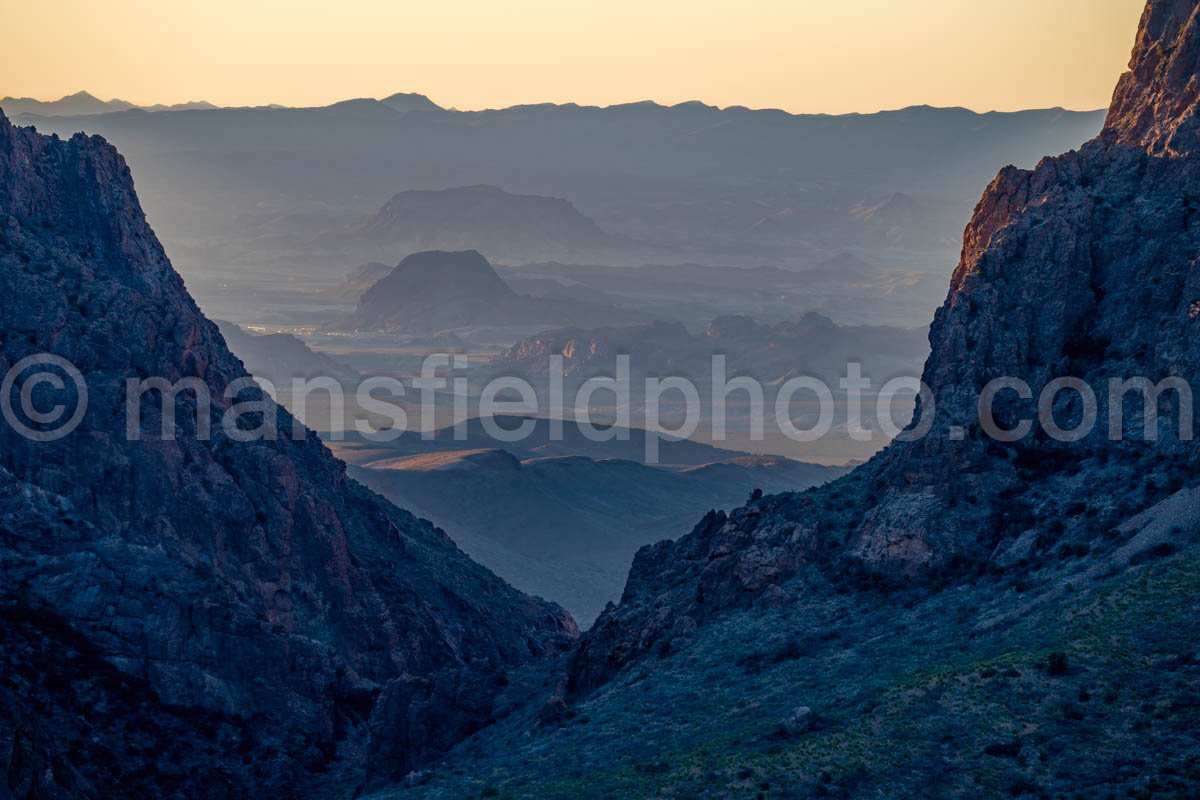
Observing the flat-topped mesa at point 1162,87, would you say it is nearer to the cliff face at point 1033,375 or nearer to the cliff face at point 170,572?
the cliff face at point 1033,375

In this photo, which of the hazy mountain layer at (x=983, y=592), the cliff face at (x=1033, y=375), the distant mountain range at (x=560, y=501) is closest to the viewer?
the hazy mountain layer at (x=983, y=592)

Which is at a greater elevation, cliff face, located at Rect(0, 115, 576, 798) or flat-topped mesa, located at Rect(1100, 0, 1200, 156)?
flat-topped mesa, located at Rect(1100, 0, 1200, 156)

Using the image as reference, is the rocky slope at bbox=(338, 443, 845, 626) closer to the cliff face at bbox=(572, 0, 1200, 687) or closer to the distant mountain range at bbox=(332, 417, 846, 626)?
the distant mountain range at bbox=(332, 417, 846, 626)

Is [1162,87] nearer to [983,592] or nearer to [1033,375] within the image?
[1033,375]

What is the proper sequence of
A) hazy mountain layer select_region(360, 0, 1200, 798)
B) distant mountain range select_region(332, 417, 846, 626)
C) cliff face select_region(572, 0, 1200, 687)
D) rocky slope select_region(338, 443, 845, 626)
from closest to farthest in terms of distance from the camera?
hazy mountain layer select_region(360, 0, 1200, 798) < cliff face select_region(572, 0, 1200, 687) < rocky slope select_region(338, 443, 845, 626) < distant mountain range select_region(332, 417, 846, 626)

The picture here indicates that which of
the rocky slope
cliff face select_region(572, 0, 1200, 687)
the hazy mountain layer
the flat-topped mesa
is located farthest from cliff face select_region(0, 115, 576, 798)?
the rocky slope

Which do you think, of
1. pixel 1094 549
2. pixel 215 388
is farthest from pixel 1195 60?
pixel 215 388

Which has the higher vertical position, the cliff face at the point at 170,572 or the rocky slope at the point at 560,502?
the cliff face at the point at 170,572

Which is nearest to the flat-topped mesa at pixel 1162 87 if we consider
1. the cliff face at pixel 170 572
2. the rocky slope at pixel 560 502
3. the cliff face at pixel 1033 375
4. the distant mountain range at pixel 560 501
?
the cliff face at pixel 1033 375
